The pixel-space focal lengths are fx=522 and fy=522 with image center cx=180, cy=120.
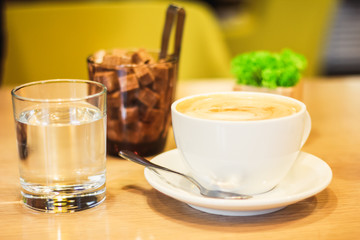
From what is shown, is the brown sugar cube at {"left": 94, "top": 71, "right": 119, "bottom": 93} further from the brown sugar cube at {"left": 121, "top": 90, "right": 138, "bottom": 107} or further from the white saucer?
the white saucer

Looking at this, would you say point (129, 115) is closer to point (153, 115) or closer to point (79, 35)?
point (153, 115)

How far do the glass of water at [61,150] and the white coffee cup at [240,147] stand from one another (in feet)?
0.36

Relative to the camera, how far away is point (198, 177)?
27.9 inches

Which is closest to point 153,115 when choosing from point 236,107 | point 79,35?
point 236,107

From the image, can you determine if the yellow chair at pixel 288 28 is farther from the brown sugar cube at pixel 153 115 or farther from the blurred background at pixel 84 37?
the brown sugar cube at pixel 153 115

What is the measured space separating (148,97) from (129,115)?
43 millimetres

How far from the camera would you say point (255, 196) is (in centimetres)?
69

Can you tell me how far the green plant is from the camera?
911 mm

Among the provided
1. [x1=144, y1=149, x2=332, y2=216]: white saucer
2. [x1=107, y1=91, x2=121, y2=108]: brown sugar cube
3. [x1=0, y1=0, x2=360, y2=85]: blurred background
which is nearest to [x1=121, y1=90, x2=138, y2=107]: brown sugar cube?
[x1=107, y1=91, x2=121, y2=108]: brown sugar cube

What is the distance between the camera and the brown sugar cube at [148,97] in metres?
0.86

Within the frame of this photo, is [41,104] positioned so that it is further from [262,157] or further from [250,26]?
[250,26]

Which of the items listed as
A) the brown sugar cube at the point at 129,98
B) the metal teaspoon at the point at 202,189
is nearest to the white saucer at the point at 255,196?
the metal teaspoon at the point at 202,189

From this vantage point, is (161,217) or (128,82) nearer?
(161,217)

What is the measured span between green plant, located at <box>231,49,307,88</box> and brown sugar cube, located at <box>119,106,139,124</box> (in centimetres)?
21
